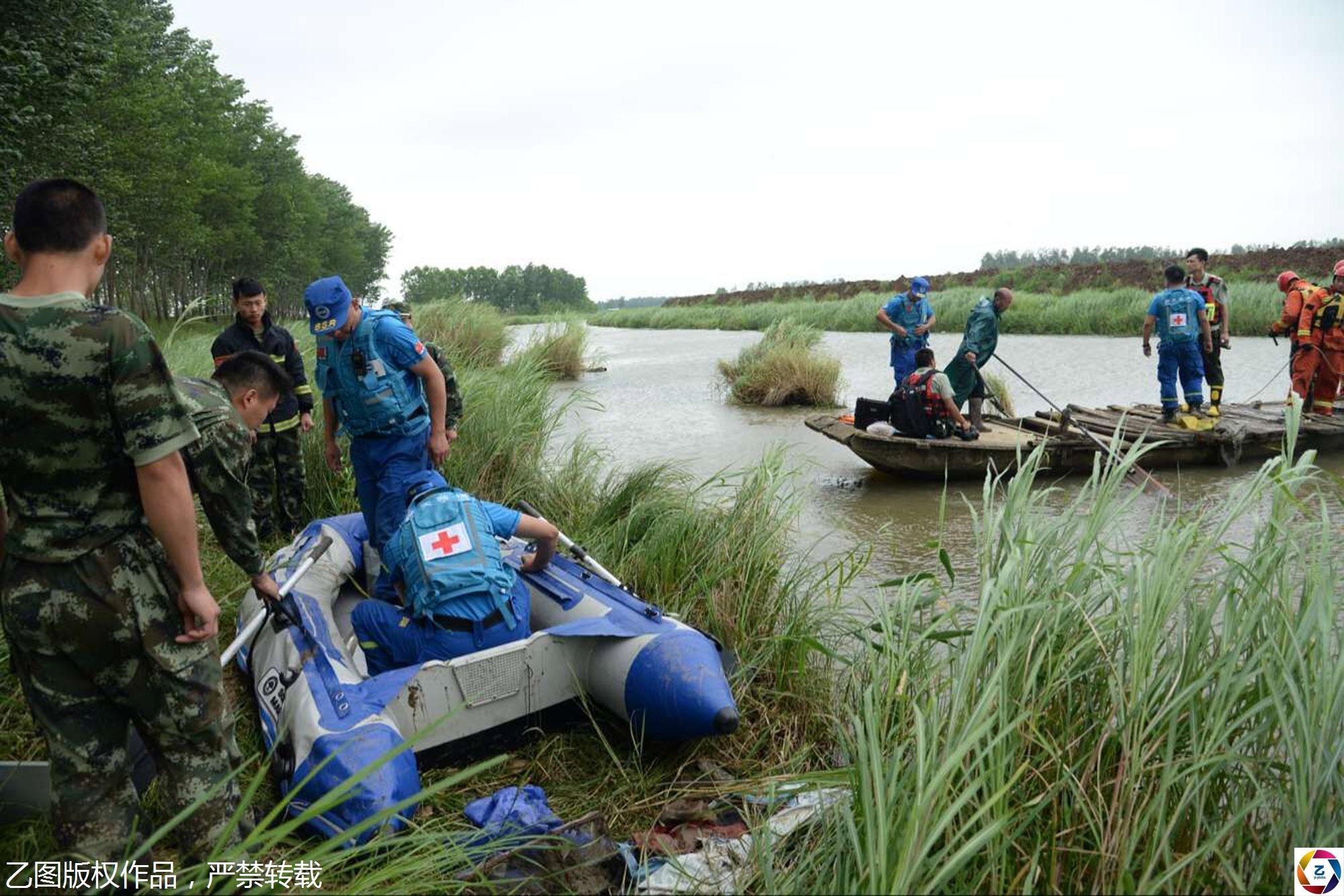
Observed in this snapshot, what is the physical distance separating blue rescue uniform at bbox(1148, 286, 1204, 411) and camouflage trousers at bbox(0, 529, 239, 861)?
9.61 meters

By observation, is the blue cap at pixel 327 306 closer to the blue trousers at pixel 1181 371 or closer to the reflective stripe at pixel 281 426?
the reflective stripe at pixel 281 426

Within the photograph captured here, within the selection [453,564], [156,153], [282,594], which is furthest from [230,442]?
[156,153]

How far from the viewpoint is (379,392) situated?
14.7 ft

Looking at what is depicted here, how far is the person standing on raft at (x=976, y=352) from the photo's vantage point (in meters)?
8.95

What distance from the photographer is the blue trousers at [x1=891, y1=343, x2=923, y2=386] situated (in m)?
10.2

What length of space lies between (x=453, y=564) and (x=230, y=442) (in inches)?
40.6

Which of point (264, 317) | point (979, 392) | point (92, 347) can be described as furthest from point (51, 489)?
point (979, 392)

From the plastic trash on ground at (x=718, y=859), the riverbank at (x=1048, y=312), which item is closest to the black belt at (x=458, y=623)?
the plastic trash on ground at (x=718, y=859)

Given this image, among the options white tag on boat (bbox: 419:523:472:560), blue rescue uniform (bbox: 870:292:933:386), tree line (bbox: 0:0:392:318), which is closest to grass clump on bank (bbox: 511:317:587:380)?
tree line (bbox: 0:0:392:318)

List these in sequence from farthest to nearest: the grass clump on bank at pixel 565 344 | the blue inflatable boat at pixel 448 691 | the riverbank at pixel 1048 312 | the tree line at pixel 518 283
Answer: the tree line at pixel 518 283 → the riverbank at pixel 1048 312 → the grass clump on bank at pixel 565 344 → the blue inflatable boat at pixel 448 691

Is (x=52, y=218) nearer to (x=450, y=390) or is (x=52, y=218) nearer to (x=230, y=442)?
(x=230, y=442)

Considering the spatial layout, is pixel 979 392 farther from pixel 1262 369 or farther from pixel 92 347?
pixel 1262 369

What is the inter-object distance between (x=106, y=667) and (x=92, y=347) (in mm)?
768
